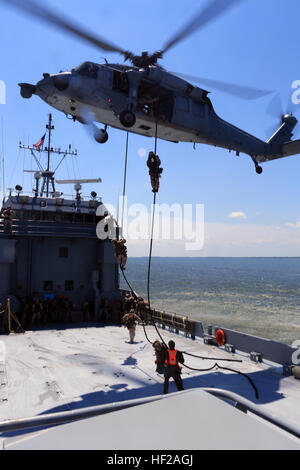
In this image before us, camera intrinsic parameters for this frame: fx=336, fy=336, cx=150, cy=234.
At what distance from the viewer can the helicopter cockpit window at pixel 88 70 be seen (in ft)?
36.3

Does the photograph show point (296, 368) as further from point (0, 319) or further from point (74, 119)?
point (0, 319)

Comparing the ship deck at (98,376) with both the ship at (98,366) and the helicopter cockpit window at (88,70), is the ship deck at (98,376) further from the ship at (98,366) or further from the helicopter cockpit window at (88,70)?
the helicopter cockpit window at (88,70)

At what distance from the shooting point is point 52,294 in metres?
17.9

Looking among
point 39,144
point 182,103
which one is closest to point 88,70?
point 182,103

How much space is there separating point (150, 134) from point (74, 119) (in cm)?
278

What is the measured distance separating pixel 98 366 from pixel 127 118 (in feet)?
26.2

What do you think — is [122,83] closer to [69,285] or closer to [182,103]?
[182,103]

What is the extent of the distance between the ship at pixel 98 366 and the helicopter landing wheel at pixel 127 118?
597 centimetres

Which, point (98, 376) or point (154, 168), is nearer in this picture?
point (154, 168)

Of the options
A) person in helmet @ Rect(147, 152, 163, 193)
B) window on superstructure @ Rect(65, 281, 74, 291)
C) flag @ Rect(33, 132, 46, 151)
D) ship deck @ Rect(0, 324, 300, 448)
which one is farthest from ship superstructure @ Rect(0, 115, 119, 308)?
person in helmet @ Rect(147, 152, 163, 193)

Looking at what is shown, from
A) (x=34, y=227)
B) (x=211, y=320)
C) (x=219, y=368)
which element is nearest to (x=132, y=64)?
(x=34, y=227)

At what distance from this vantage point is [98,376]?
973 centimetres

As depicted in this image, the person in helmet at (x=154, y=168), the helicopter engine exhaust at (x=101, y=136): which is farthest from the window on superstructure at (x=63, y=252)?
the person in helmet at (x=154, y=168)
